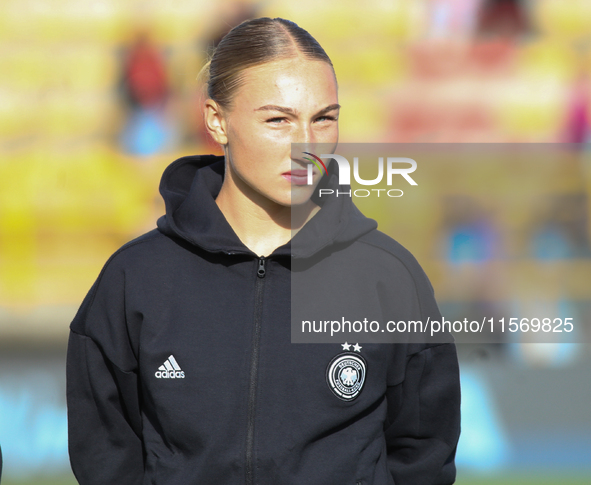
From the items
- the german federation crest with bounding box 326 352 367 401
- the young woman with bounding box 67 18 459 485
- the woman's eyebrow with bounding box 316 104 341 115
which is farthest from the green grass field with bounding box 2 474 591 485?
the woman's eyebrow with bounding box 316 104 341 115

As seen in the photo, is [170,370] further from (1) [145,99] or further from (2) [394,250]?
(1) [145,99]

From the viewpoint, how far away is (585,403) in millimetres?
3324

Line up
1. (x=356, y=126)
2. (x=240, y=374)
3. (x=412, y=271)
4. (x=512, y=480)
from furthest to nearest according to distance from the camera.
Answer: (x=356, y=126) < (x=512, y=480) < (x=412, y=271) < (x=240, y=374)

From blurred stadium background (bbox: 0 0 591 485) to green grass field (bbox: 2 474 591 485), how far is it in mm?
1275

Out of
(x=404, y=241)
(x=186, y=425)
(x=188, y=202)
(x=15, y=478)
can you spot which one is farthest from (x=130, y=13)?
(x=186, y=425)

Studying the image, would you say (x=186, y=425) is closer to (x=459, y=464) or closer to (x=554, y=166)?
(x=459, y=464)

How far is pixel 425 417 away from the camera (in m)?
1.39

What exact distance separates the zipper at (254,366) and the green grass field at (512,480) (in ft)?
6.06

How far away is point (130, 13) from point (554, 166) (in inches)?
120

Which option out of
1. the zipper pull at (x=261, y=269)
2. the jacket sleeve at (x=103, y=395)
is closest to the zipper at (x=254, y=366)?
the zipper pull at (x=261, y=269)

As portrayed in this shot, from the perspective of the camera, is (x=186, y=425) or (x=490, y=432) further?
(x=490, y=432)

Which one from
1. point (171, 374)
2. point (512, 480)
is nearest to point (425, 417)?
point (171, 374)

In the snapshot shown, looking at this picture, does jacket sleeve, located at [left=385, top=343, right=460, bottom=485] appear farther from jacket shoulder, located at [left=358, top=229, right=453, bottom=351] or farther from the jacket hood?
the jacket hood

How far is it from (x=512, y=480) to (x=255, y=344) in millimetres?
1931
